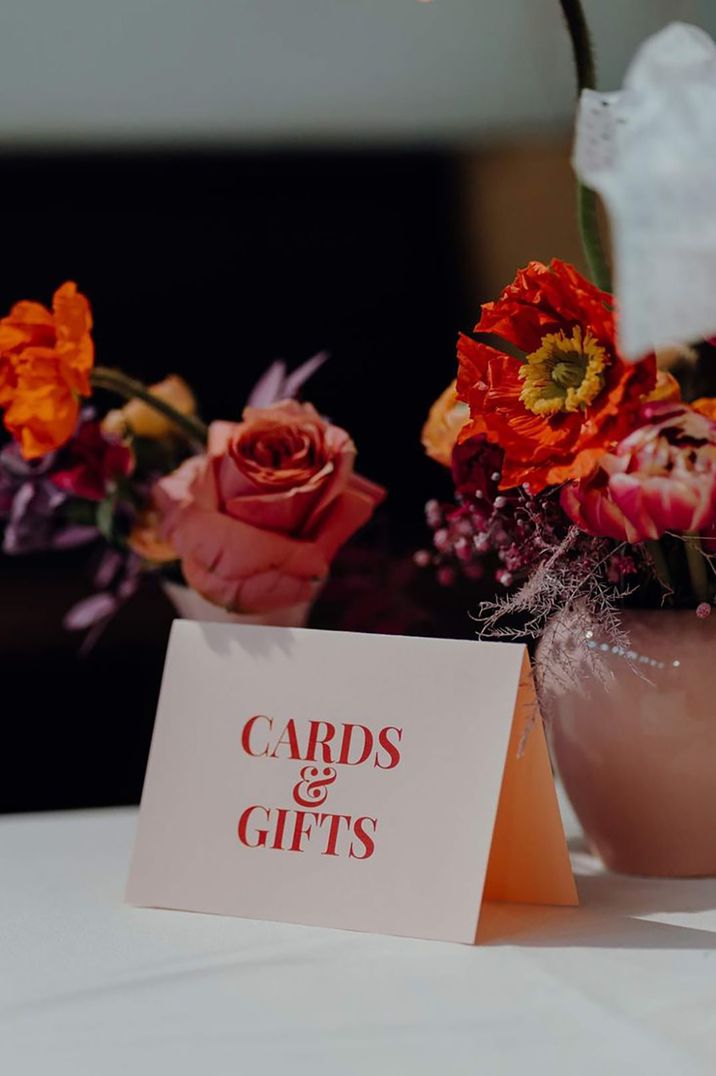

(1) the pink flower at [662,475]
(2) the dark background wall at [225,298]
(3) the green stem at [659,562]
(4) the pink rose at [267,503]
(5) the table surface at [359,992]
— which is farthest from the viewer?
(2) the dark background wall at [225,298]

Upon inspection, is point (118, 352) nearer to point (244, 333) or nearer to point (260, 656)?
point (244, 333)

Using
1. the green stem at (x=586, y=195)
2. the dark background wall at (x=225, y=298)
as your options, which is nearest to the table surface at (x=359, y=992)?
the green stem at (x=586, y=195)

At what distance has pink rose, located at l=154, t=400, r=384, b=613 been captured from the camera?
86 cm

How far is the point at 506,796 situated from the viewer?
0.75 m

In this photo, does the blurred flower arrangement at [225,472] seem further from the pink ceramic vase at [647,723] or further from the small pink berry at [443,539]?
the pink ceramic vase at [647,723]

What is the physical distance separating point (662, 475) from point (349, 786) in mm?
264

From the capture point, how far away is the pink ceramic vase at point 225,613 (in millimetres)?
928

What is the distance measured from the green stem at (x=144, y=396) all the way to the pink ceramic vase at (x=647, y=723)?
0.38 m

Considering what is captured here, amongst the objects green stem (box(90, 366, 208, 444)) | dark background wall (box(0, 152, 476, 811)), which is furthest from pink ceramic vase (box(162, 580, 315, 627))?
dark background wall (box(0, 152, 476, 811))

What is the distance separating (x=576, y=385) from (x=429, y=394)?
5.30 feet

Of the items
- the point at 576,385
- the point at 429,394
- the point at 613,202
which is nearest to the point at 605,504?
the point at 576,385

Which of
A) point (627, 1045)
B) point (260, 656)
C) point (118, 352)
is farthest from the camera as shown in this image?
point (118, 352)

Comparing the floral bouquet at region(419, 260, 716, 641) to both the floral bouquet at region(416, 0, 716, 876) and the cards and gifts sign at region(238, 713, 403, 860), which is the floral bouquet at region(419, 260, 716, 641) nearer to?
the floral bouquet at region(416, 0, 716, 876)

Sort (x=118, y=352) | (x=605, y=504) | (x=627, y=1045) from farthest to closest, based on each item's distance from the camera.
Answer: (x=118, y=352) → (x=605, y=504) → (x=627, y=1045)
